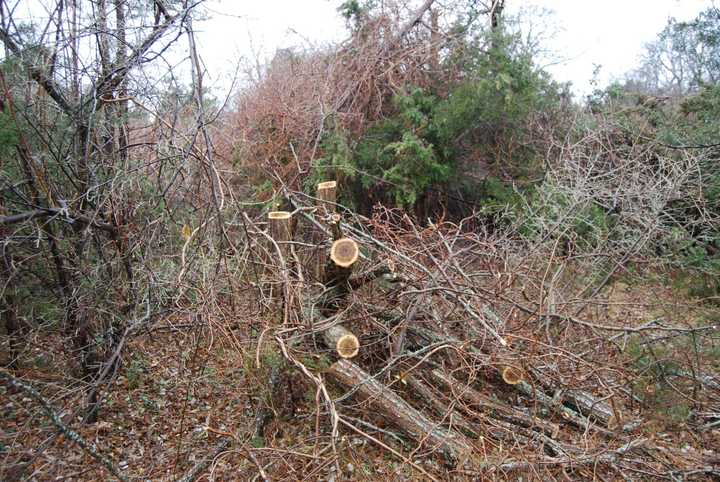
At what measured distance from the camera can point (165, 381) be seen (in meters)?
4.34

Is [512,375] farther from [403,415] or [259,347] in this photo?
[259,347]

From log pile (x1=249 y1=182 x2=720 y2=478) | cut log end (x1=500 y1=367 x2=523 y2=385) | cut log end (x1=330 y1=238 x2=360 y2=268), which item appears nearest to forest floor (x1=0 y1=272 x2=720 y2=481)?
log pile (x1=249 y1=182 x2=720 y2=478)

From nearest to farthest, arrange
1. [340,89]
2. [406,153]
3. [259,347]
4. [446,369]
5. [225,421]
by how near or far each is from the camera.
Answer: [259,347] < [446,369] < [225,421] < [406,153] < [340,89]

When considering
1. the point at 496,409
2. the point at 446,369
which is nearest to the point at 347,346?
the point at 446,369

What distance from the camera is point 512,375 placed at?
342cm

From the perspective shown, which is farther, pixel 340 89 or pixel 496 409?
pixel 340 89

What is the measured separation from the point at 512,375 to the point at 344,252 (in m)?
1.47

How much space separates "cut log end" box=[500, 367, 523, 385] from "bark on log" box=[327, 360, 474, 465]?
1.77ft

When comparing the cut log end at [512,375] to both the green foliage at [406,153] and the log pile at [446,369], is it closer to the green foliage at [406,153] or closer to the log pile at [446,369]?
the log pile at [446,369]

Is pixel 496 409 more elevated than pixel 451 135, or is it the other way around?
pixel 451 135

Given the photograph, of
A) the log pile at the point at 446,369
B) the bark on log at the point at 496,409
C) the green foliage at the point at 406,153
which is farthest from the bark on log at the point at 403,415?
the green foliage at the point at 406,153

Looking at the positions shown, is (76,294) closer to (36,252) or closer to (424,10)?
(36,252)

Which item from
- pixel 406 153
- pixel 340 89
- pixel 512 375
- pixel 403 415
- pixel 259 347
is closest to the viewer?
pixel 259 347

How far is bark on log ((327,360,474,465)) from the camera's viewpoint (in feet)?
9.85
